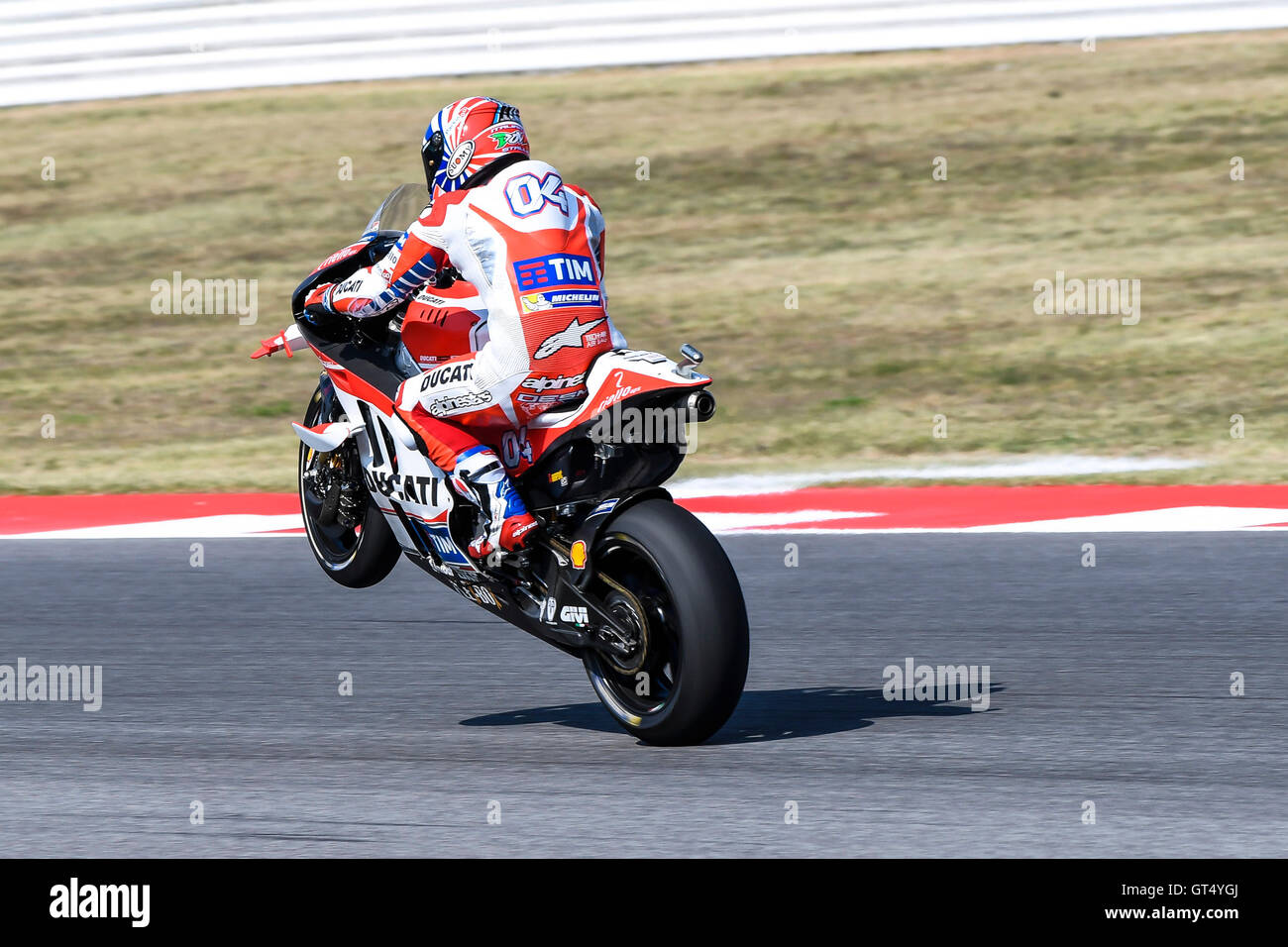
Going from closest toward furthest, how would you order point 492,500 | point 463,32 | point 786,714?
point 492,500, point 786,714, point 463,32

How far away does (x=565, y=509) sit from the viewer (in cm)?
606

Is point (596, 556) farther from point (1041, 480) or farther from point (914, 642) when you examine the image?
point (1041, 480)

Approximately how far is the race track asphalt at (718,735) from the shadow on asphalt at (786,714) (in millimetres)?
17

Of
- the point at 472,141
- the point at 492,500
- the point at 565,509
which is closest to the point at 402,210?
the point at 472,141

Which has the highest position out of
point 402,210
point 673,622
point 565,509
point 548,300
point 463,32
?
point 463,32

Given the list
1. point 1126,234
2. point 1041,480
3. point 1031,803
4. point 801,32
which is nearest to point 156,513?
point 1041,480

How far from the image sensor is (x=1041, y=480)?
39.0 ft

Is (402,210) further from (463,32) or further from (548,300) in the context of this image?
(463,32)

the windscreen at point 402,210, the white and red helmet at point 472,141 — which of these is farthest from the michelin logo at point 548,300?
the windscreen at point 402,210

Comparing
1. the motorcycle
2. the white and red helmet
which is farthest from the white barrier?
the white and red helmet

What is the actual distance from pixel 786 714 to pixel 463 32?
53.0 feet

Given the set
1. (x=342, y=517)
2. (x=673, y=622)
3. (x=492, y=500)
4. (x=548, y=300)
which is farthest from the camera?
(x=342, y=517)

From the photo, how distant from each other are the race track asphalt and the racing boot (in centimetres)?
64

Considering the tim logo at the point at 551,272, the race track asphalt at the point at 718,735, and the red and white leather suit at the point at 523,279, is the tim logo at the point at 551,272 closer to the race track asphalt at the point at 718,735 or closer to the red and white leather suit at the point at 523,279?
the red and white leather suit at the point at 523,279
